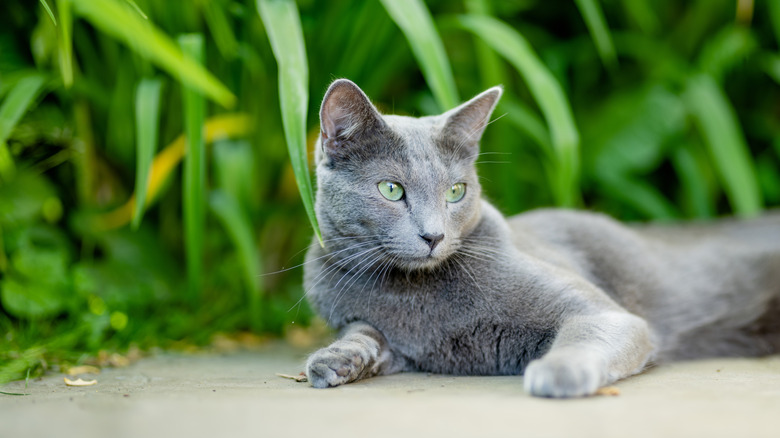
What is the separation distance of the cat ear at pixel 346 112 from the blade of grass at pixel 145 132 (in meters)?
0.52

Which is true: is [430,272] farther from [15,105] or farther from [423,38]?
[15,105]

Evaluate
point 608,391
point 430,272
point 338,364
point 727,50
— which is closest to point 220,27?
point 430,272

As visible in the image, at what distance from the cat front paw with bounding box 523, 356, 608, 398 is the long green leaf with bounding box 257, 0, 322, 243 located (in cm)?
55

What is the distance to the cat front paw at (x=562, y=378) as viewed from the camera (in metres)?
1.17

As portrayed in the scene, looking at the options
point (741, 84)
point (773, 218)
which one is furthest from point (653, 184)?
point (773, 218)

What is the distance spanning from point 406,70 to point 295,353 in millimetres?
1289

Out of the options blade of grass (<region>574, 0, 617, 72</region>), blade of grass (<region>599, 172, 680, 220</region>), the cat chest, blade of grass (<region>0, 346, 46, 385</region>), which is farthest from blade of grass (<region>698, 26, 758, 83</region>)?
blade of grass (<region>0, 346, 46, 385</region>)

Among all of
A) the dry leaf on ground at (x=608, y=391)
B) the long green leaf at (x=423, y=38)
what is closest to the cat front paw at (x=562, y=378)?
the dry leaf on ground at (x=608, y=391)

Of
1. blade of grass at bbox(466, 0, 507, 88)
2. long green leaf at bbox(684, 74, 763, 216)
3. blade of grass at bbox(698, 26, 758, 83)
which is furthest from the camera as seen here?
blade of grass at bbox(698, 26, 758, 83)

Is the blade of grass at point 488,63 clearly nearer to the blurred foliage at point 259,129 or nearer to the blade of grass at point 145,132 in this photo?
the blurred foliage at point 259,129

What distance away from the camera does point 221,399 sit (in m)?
1.21

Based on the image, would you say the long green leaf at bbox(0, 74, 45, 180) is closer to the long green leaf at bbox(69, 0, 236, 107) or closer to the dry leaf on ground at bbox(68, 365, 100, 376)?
the long green leaf at bbox(69, 0, 236, 107)

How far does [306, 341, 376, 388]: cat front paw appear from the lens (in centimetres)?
139

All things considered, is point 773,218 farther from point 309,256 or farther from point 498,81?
point 309,256
